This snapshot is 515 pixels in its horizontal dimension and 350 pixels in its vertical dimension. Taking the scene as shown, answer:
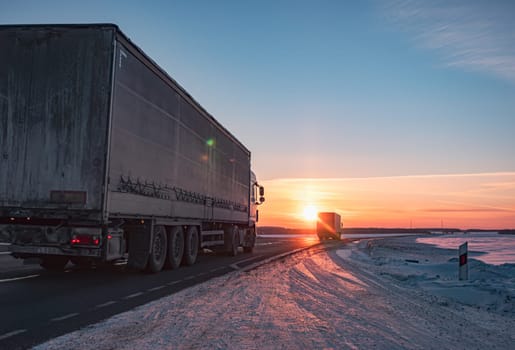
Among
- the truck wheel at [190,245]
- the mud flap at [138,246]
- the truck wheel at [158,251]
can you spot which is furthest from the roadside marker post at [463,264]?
the mud flap at [138,246]

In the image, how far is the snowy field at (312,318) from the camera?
507cm

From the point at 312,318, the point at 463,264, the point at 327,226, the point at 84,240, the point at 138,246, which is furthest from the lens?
the point at 327,226

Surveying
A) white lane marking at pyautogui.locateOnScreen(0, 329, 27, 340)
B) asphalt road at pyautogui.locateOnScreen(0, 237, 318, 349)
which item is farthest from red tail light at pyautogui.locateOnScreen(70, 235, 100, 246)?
white lane marking at pyautogui.locateOnScreen(0, 329, 27, 340)

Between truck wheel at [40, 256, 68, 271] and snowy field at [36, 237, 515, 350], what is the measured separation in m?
4.22

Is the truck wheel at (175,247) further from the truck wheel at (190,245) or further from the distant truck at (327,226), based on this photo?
the distant truck at (327,226)

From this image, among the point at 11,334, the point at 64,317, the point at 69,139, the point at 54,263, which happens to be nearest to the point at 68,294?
the point at 64,317

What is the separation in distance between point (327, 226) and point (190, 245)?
41.7 meters

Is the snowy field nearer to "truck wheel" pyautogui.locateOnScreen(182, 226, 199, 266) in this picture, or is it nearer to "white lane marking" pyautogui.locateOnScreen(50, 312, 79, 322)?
"white lane marking" pyautogui.locateOnScreen(50, 312, 79, 322)

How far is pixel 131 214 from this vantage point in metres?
9.74

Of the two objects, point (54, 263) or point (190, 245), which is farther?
point (190, 245)

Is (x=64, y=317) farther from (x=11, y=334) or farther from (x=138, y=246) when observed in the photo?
(x=138, y=246)

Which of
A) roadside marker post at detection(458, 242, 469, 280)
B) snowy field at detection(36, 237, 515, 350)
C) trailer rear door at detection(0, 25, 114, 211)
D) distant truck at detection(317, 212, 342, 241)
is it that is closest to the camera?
snowy field at detection(36, 237, 515, 350)

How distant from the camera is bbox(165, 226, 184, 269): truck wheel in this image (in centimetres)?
1236

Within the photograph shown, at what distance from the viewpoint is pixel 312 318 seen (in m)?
6.45
